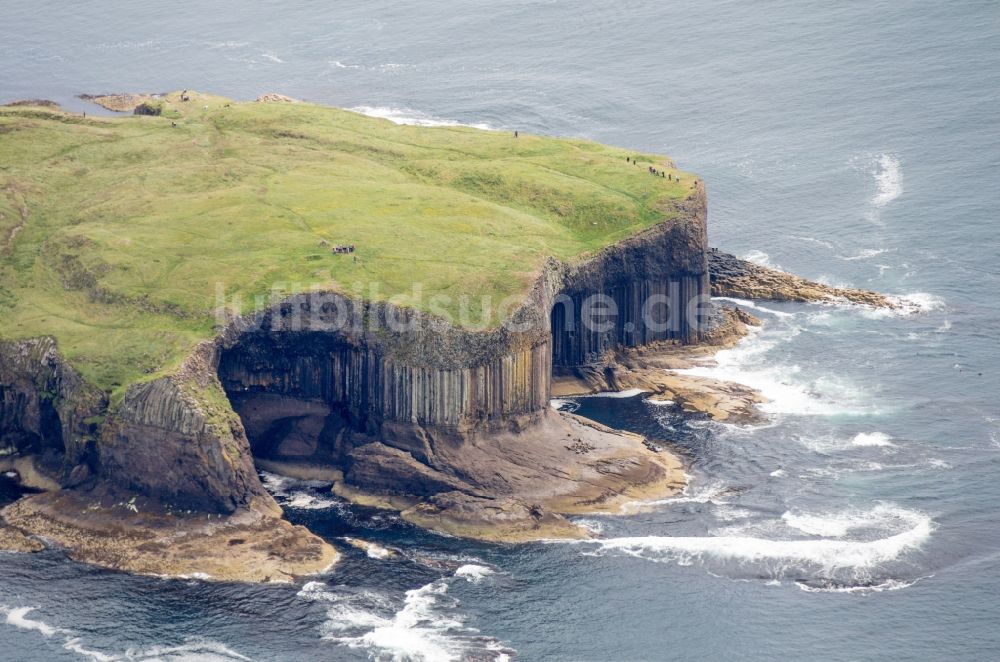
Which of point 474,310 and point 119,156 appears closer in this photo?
point 474,310

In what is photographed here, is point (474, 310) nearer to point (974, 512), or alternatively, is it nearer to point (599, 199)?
point (599, 199)

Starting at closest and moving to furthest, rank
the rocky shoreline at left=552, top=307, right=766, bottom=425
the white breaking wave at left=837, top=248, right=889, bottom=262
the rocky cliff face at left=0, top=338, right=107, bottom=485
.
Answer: the rocky cliff face at left=0, top=338, right=107, bottom=485 < the rocky shoreline at left=552, top=307, right=766, bottom=425 < the white breaking wave at left=837, top=248, right=889, bottom=262

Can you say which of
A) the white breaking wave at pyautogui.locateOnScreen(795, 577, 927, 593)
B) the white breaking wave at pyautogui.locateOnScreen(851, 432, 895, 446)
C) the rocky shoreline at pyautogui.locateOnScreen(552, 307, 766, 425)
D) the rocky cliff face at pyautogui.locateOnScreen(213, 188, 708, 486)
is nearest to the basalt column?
the rocky shoreline at pyautogui.locateOnScreen(552, 307, 766, 425)

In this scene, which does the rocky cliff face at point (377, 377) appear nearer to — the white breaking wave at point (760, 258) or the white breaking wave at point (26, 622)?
the white breaking wave at point (26, 622)

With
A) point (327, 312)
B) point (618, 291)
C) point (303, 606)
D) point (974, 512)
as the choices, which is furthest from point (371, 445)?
point (974, 512)

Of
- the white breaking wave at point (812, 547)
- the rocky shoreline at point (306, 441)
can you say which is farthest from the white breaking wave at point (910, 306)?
the white breaking wave at point (812, 547)

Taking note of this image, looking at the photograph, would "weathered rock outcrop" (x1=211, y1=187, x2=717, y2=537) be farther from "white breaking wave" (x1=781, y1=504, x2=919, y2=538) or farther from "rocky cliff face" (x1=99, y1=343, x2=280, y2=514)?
"white breaking wave" (x1=781, y1=504, x2=919, y2=538)
